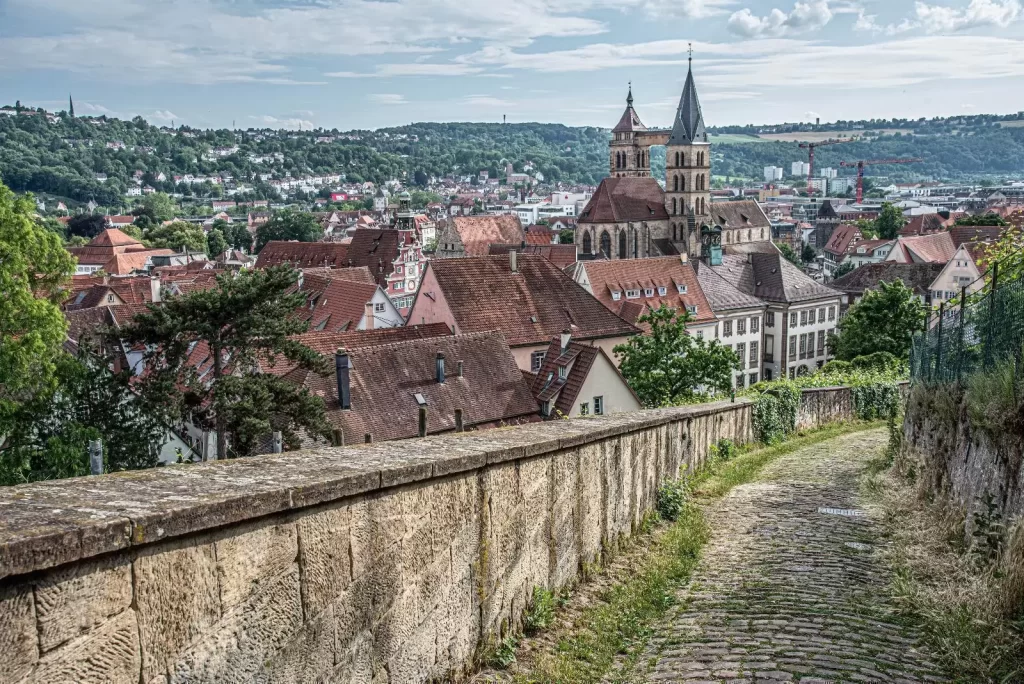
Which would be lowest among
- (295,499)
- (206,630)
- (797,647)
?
(797,647)

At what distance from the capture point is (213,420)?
77.3 ft

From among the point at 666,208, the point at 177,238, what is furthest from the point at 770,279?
the point at 177,238

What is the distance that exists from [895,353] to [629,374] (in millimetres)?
22245

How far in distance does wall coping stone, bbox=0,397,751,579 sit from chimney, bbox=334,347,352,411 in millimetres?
17365

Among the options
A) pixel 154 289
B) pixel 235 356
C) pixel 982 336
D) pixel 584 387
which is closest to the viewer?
pixel 982 336

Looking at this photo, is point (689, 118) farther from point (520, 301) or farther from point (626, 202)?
point (520, 301)

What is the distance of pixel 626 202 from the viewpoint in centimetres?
10119

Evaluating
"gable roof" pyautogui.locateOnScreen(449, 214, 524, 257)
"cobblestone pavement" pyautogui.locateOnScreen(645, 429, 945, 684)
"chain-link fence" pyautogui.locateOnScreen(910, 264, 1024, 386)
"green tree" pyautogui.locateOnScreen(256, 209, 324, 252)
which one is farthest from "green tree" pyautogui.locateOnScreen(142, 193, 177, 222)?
"cobblestone pavement" pyautogui.locateOnScreen(645, 429, 945, 684)

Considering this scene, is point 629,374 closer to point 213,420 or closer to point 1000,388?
point 213,420

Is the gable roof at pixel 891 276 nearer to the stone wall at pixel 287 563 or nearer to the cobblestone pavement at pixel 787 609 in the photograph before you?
the cobblestone pavement at pixel 787 609

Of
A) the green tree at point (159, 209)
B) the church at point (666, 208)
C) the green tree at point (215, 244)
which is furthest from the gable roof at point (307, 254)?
the green tree at point (159, 209)

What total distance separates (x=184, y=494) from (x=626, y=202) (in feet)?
327

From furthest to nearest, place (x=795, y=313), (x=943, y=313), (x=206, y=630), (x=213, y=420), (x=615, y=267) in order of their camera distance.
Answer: (x=795, y=313) → (x=615, y=267) → (x=213, y=420) → (x=943, y=313) → (x=206, y=630)

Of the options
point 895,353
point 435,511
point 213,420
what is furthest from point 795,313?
point 435,511
